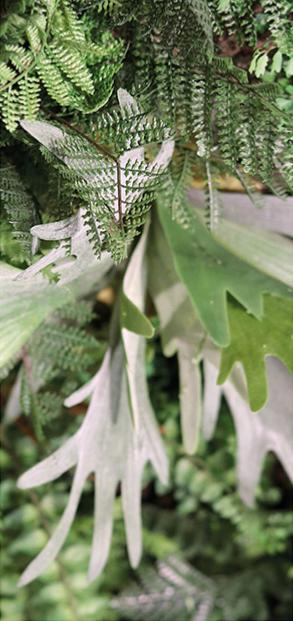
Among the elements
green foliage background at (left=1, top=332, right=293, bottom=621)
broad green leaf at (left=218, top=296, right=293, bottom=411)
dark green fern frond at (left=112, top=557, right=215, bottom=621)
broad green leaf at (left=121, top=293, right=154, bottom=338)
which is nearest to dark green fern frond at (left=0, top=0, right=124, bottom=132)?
broad green leaf at (left=121, top=293, right=154, bottom=338)

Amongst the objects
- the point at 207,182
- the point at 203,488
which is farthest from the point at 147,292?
the point at 203,488

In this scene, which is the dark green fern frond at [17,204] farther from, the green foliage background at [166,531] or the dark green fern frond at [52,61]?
the green foliage background at [166,531]

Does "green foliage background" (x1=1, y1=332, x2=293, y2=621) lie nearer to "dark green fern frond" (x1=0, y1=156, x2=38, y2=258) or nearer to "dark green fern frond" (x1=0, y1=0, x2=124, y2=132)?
"dark green fern frond" (x1=0, y1=156, x2=38, y2=258)

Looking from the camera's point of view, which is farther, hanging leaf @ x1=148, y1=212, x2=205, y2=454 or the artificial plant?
hanging leaf @ x1=148, y1=212, x2=205, y2=454

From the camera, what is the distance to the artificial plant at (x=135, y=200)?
24.1 inches

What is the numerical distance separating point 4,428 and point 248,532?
48cm

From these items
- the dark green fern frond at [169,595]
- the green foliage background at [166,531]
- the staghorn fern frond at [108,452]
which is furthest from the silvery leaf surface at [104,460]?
the dark green fern frond at [169,595]

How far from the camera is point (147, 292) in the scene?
41.9 inches

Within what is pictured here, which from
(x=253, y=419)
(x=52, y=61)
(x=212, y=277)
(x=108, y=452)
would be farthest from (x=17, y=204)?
(x=253, y=419)

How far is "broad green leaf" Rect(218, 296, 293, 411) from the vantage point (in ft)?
2.86

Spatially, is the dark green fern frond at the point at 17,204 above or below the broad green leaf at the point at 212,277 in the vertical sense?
above

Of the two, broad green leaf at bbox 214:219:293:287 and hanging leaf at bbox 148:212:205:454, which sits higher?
broad green leaf at bbox 214:219:293:287

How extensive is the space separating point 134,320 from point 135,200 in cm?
23

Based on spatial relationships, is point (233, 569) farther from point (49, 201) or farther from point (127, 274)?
point (49, 201)
